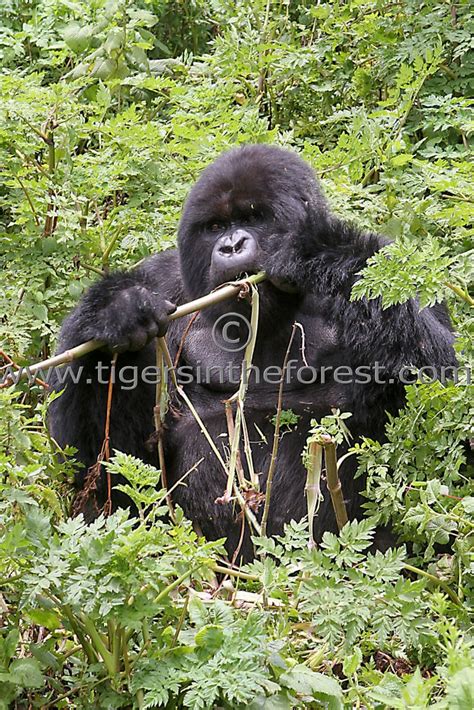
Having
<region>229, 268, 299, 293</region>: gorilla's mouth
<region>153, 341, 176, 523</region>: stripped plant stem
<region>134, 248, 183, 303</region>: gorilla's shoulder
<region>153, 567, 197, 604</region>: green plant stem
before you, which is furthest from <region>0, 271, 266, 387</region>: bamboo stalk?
<region>153, 567, 197, 604</region>: green plant stem

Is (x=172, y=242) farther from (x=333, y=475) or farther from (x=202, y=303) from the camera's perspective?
(x=333, y=475)

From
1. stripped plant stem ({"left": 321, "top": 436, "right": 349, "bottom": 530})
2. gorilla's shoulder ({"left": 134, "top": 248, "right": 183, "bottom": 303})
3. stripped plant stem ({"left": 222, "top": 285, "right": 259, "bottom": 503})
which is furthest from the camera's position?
gorilla's shoulder ({"left": 134, "top": 248, "right": 183, "bottom": 303})

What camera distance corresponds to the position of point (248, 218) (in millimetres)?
3586

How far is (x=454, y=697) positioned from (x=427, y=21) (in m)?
3.86

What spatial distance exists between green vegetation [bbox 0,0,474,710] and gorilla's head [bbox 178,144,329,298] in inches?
16.3

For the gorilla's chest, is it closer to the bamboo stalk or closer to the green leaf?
the bamboo stalk

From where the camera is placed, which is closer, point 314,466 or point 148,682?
point 148,682

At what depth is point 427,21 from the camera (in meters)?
4.94

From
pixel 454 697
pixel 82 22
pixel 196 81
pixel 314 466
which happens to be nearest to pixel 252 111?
pixel 196 81

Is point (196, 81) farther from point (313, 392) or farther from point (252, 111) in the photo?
point (313, 392)

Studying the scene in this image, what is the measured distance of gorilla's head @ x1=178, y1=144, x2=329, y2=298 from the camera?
11.2 ft

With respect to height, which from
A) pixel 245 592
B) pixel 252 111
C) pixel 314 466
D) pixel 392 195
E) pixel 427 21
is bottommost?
pixel 245 592

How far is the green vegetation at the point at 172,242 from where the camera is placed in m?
2.18

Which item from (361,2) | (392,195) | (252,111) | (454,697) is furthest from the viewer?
(361,2)
